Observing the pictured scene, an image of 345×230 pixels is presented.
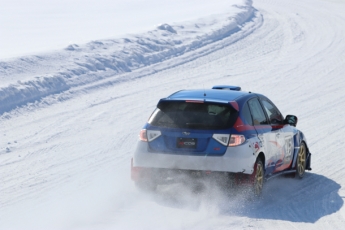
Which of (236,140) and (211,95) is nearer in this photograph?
(236,140)

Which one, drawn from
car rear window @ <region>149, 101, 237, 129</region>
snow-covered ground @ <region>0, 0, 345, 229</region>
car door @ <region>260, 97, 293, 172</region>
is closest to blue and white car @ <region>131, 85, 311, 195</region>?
car rear window @ <region>149, 101, 237, 129</region>

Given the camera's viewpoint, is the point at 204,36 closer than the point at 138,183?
No

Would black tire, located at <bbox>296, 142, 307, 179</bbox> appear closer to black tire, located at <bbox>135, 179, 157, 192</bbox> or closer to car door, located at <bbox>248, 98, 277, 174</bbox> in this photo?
car door, located at <bbox>248, 98, 277, 174</bbox>

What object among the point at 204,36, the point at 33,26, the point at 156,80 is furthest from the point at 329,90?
the point at 33,26

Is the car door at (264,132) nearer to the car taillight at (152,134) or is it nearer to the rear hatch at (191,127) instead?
the rear hatch at (191,127)

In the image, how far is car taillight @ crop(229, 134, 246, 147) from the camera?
865cm

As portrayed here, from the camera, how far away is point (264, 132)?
946 centimetres

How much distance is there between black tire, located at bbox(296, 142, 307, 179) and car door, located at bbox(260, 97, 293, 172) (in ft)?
0.97

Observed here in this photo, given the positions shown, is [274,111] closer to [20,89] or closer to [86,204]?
[86,204]

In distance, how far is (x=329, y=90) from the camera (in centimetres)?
1953

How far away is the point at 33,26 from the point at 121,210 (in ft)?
82.8

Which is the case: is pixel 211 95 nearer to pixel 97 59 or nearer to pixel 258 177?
pixel 258 177

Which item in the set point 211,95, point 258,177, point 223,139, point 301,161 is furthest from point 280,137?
point 223,139

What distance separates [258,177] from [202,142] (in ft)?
3.06
